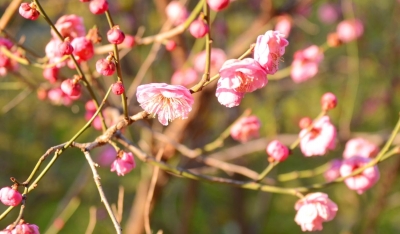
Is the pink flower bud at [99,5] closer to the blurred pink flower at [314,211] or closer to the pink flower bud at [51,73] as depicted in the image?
the pink flower bud at [51,73]

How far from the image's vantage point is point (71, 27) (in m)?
1.16

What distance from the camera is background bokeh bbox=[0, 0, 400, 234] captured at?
2393 mm

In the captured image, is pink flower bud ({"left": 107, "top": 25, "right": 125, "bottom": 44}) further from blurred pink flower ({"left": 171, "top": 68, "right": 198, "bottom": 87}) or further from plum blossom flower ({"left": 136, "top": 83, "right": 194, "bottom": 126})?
blurred pink flower ({"left": 171, "top": 68, "right": 198, "bottom": 87})

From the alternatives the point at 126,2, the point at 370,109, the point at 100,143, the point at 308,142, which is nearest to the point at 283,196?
the point at 370,109

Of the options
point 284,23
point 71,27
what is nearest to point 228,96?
point 71,27

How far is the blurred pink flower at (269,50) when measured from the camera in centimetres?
80

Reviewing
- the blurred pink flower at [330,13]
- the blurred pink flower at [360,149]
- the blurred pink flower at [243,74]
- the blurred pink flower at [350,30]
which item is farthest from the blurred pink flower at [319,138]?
the blurred pink flower at [330,13]

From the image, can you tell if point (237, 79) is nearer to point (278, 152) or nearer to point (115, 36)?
point (115, 36)

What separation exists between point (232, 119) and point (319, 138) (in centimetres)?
137

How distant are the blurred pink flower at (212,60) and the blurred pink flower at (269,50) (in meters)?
1.09

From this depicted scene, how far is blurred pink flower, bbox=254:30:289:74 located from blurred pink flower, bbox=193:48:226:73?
1.09 m

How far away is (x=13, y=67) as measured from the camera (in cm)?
133

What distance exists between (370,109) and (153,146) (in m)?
1.97

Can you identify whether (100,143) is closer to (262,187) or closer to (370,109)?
(262,187)
